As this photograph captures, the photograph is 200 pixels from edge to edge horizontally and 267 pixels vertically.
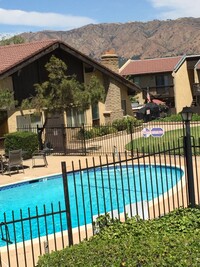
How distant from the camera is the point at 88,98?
23.5 m

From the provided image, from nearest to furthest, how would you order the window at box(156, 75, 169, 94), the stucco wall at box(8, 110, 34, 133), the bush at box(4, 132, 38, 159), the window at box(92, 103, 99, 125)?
the bush at box(4, 132, 38, 159) → the stucco wall at box(8, 110, 34, 133) → the window at box(92, 103, 99, 125) → the window at box(156, 75, 169, 94)

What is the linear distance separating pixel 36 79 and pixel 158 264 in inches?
899

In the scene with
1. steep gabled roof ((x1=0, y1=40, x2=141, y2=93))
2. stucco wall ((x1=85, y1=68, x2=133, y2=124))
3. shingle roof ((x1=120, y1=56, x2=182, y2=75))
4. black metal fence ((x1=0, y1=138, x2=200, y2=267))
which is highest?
shingle roof ((x1=120, y1=56, x2=182, y2=75))

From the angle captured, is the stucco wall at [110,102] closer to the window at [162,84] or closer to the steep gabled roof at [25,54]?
the steep gabled roof at [25,54]

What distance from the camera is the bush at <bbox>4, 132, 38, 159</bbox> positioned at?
23.2 m

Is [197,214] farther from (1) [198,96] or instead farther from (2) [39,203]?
(1) [198,96]

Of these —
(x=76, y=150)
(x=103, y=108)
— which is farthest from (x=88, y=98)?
(x=103, y=108)

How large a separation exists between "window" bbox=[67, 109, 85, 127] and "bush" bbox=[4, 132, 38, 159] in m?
6.93

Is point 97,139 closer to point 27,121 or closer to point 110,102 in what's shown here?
point 27,121

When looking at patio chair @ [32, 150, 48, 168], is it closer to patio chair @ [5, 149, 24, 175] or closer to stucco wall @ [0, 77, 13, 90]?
patio chair @ [5, 149, 24, 175]

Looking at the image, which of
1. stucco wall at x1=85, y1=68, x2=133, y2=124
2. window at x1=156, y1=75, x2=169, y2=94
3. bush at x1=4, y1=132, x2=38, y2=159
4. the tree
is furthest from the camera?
window at x1=156, y1=75, x2=169, y2=94

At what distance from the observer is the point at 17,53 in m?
27.5

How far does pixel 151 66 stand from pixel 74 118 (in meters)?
27.0

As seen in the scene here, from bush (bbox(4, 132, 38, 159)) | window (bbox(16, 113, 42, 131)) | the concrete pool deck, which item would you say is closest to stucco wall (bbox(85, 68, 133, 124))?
window (bbox(16, 113, 42, 131))
